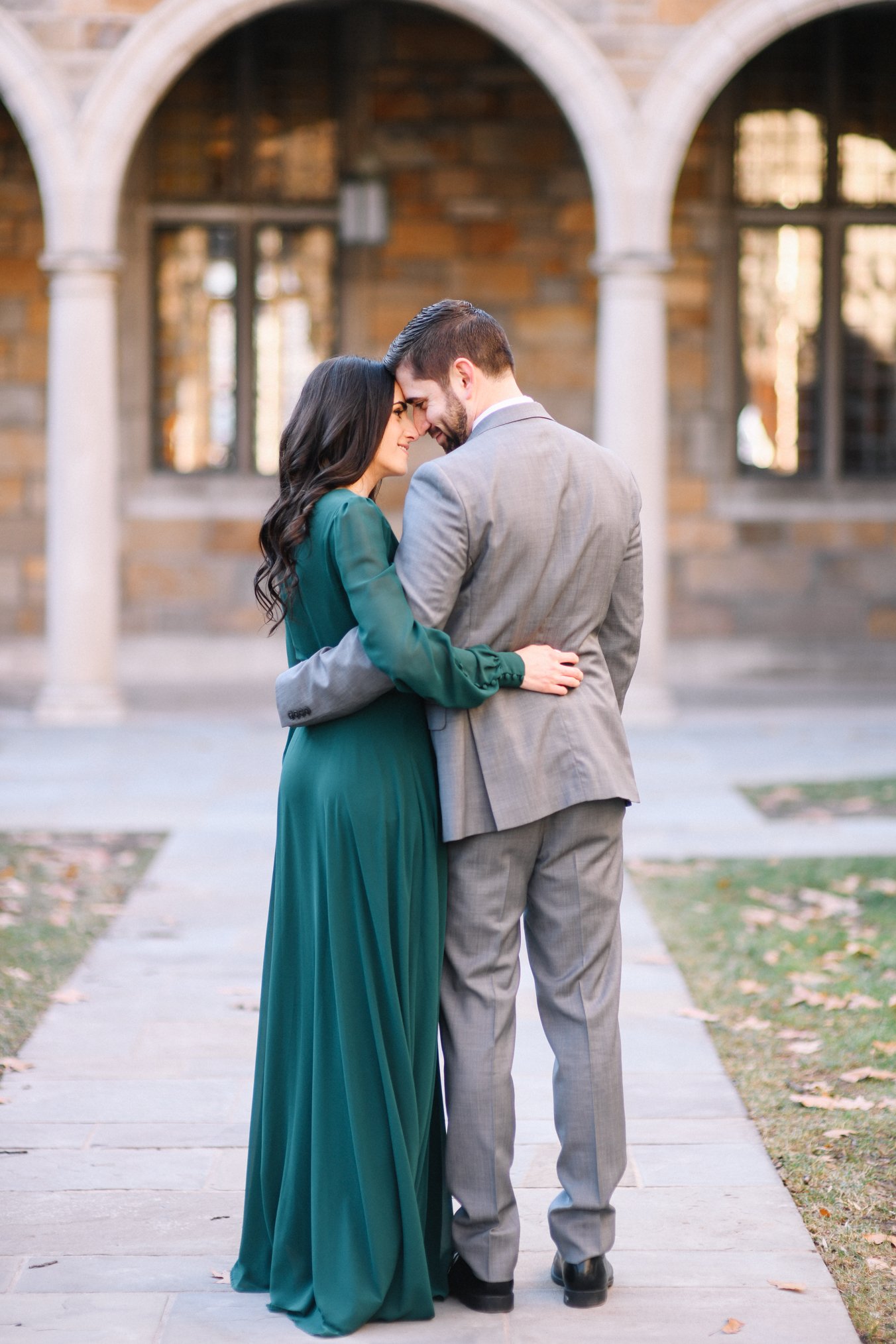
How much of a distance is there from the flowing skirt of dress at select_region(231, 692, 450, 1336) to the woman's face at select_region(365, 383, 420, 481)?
1.35 feet

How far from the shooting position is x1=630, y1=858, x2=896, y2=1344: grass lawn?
3344mm

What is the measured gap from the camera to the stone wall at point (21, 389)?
39.4ft

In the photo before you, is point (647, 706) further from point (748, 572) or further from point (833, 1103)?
point (833, 1103)

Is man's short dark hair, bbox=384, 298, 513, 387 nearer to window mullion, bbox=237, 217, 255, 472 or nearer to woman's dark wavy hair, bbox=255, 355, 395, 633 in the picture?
woman's dark wavy hair, bbox=255, 355, 395, 633

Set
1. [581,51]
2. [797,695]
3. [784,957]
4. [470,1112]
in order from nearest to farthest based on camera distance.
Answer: [470,1112] < [784,957] < [581,51] < [797,695]

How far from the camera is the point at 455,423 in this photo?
2.93m

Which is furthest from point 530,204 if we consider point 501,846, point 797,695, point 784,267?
point 501,846

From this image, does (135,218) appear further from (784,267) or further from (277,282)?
(784,267)

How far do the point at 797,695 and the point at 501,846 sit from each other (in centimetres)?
931

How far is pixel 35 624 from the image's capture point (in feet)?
39.8

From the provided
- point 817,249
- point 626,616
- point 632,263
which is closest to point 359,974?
point 626,616

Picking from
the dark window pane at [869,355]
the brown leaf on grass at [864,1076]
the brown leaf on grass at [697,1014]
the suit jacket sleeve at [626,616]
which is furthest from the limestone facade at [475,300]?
the suit jacket sleeve at [626,616]

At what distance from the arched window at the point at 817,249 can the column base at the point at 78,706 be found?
5069 millimetres

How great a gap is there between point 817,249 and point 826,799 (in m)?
5.69
